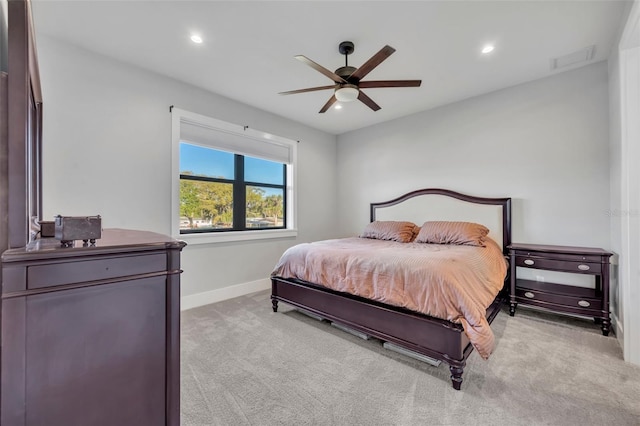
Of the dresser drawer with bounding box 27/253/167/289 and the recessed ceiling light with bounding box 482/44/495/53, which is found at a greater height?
the recessed ceiling light with bounding box 482/44/495/53

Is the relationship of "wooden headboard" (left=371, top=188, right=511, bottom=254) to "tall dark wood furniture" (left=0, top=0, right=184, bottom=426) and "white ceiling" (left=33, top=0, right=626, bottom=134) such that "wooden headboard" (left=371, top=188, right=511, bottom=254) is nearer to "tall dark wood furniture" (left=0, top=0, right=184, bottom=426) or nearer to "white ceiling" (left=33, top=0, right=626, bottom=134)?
"white ceiling" (left=33, top=0, right=626, bottom=134)

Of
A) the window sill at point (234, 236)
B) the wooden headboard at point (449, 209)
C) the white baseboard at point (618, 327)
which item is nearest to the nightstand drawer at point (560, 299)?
the white baseboard at point (618, 327)

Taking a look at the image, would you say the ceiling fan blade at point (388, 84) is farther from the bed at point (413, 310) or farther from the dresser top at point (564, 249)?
the dresser top at point (564, 249)

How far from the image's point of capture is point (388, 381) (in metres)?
1.86

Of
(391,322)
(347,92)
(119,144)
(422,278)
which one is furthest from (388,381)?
(119,144)

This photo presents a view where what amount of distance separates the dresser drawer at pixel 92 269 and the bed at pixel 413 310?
175 centimetres

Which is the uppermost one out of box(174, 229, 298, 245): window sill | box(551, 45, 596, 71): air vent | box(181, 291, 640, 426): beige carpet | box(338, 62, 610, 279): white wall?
box(551, 45, 596, 71): air vent

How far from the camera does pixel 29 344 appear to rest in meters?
0.75

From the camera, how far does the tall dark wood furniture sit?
2.42 feet

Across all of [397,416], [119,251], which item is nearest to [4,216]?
[119,251]

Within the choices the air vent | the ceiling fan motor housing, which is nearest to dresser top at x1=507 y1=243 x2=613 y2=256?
the air vent

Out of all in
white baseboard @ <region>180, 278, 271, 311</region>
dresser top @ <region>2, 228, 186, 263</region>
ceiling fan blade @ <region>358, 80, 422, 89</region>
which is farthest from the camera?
Result: white baseboard @ <region>180, 278, 271, 311</region>

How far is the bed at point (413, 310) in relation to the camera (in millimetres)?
1860

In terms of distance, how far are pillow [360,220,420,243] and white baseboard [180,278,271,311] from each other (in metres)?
1.72
